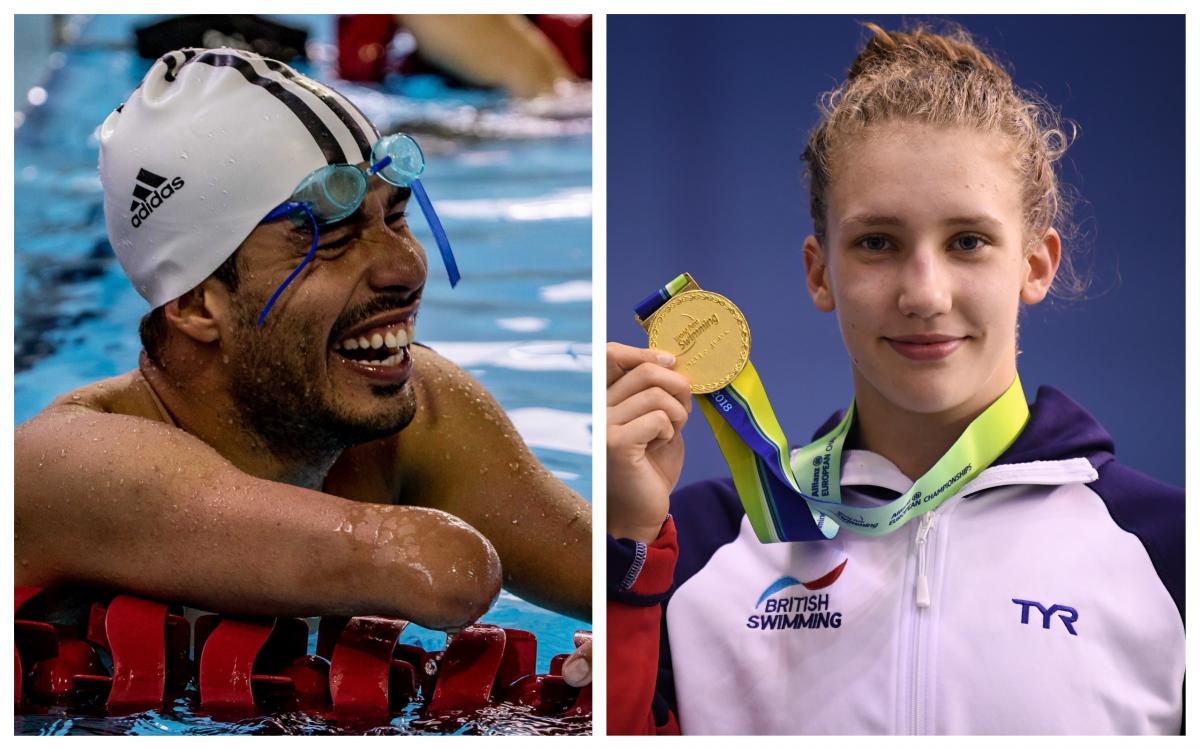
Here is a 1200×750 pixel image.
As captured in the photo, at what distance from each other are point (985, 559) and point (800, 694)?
41 centimetres

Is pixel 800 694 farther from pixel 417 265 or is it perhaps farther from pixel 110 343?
pixel 110 343

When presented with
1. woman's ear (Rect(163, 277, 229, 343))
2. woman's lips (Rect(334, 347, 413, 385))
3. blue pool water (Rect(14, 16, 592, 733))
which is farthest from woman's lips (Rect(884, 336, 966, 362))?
woman's ear (Rect(163, 277, 229, 343))

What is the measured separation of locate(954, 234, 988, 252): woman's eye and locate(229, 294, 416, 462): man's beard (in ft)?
3.39

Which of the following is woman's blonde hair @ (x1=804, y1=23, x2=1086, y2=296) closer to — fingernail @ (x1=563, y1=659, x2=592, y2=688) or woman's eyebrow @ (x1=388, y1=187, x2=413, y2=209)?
woman's eyebrow @ (x1=388, y1=187, x2=413, y2=209)

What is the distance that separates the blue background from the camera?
8.45 feet

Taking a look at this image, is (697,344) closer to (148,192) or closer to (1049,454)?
(1049,454)

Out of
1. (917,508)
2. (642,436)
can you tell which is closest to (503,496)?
(642,436)

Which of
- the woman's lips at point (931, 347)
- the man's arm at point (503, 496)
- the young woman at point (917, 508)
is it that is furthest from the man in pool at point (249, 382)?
the woman's lips at point (931, 347)

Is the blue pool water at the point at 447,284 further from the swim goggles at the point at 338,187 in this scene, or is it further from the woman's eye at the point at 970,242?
the woman's eye at the point at 970,242

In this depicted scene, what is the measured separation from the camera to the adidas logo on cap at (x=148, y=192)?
2398mm

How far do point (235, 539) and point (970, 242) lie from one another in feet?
4.48

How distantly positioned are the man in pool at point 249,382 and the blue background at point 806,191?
0.44 meters

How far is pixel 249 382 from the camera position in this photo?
8.05 ft

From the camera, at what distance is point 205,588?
237 cm
